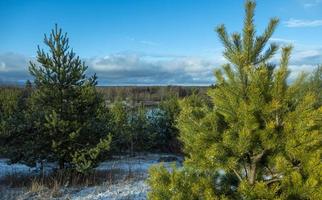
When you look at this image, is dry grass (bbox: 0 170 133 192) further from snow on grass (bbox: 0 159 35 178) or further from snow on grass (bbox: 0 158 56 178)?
snow on grass (bbox: 0 159 35 178)

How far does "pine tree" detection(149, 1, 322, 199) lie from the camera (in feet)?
13.0

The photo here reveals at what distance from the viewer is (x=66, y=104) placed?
12.3 m

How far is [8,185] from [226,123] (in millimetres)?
→ 9246

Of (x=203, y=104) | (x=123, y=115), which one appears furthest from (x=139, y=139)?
(x=203, y=104)

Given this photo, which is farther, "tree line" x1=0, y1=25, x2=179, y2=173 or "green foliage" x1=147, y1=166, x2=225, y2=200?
"tree line" x1=0, y1=25, x2=179, y2=173

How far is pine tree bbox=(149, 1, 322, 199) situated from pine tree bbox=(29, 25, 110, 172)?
7.78 m

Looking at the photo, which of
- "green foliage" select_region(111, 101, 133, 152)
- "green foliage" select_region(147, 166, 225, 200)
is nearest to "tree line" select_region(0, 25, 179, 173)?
"green foliage" select_region(147, 166, 225, 200)

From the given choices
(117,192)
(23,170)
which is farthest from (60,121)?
(23,170)

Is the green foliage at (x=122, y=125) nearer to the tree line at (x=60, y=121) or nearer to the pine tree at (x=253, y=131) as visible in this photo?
the tree line at (x=60, y=121)

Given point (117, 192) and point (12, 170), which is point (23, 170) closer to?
point (12, 170)

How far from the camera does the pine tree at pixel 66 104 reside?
11977 millimetres

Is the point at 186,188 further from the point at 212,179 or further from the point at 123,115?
the point at 123,115

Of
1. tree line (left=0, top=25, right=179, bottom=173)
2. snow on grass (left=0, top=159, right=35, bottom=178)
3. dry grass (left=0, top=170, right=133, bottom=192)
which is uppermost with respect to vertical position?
tree line (left=0, top=25, right=179, bottom=173)

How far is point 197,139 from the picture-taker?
4.35 m
